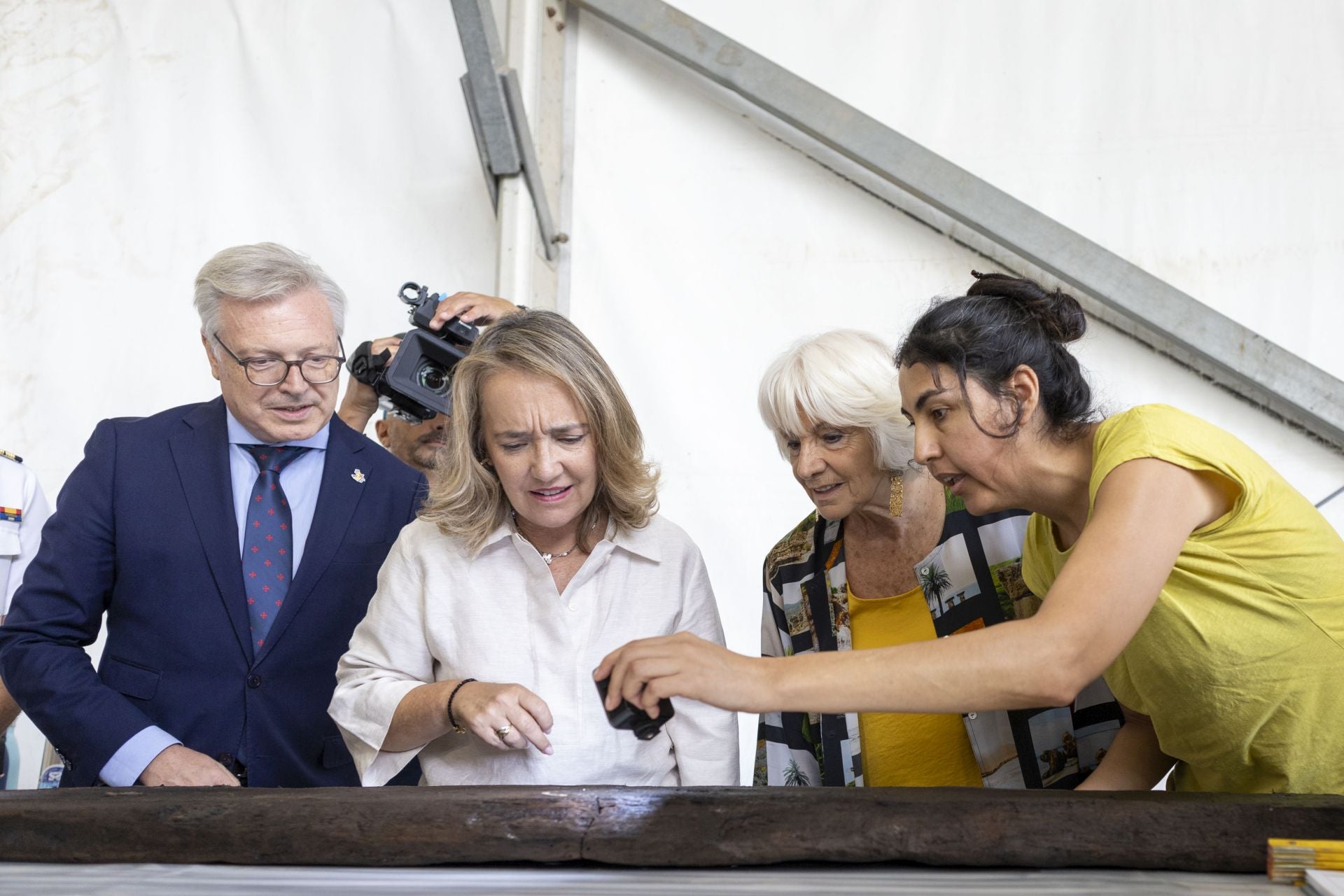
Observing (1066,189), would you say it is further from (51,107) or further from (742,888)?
(51,107)

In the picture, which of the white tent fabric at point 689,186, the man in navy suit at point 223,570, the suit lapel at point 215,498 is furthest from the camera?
the white tent fabric at point 689,186

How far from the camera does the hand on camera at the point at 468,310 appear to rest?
225 cm

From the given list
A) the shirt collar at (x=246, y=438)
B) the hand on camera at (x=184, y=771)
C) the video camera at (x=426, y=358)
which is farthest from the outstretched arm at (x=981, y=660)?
the video camera at (x=426, y=358)

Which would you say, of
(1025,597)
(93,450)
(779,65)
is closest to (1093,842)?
(1025,597)

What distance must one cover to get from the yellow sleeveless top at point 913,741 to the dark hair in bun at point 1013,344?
0.49 m

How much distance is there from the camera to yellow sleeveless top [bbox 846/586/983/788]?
1.82 meters

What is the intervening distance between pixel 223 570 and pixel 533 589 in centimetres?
58

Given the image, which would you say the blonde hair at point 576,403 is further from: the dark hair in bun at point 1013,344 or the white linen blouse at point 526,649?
the dark hair in bun at point 1013,344

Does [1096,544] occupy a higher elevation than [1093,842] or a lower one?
higher

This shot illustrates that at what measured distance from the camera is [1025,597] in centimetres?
177

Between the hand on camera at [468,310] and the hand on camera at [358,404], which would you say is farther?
the hand on camera at [358,404]

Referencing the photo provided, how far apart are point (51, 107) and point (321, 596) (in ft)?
7.08

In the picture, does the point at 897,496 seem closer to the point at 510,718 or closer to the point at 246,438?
the point at 510,718

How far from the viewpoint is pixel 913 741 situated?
1.84 meters
